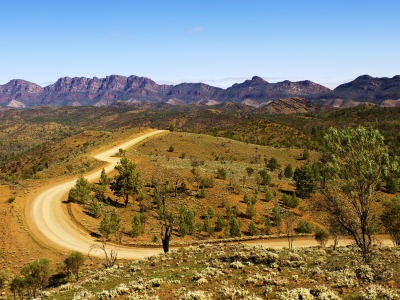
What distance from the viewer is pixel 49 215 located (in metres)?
28.7

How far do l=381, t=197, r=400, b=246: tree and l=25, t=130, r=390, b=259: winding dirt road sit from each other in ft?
14.7

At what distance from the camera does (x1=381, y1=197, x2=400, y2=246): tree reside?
24.1m

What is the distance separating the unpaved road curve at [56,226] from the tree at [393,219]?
23.8 meters

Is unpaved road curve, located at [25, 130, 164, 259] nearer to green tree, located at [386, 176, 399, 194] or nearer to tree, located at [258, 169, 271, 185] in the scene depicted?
tree, located at [258, 169, 271, 185]

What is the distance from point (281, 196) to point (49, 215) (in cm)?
3799

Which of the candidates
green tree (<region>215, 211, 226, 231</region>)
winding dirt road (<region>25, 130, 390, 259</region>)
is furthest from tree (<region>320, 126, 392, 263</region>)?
green tree (<region>215, 211, 226, 231</region>)

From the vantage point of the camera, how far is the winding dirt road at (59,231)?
23.5m

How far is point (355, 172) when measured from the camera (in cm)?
1272

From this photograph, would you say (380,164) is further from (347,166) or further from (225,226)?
(225,226)

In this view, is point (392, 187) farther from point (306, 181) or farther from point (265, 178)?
point (265, 178)

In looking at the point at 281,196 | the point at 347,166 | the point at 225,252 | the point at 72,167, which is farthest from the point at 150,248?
the point at 72,167

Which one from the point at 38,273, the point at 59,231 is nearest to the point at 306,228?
the point at 38,273

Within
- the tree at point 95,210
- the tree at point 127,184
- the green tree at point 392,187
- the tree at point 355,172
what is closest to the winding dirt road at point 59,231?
the tree at point 95,210

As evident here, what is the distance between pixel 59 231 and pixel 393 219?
35.4 meters
